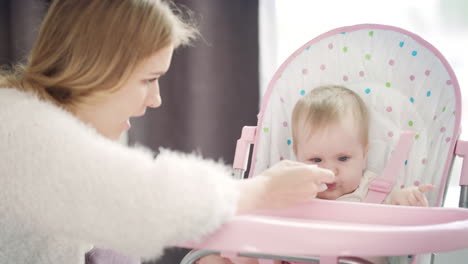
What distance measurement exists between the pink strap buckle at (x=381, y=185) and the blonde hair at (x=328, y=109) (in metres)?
0.09

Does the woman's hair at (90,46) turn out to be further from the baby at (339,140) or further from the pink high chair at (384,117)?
the baby at (339,140)

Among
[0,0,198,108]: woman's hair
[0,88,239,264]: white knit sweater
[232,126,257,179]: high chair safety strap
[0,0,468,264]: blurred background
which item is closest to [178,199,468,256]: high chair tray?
[0,88,239,264]: white knit sweater

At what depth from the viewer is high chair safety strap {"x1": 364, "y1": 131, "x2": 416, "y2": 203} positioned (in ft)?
3.35

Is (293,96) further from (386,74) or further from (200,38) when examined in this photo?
(200,38)

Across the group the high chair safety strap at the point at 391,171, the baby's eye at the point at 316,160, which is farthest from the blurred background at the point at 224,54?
the baby's eye at the point at 316,160

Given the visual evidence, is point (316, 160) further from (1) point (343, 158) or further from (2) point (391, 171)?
(2) point (391, 171)

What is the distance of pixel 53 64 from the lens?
74 centimetres

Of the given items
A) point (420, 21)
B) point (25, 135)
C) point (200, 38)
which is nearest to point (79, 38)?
point (25, 135)

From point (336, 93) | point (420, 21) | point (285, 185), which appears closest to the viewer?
point (285, 185)

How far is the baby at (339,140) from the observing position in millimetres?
1027

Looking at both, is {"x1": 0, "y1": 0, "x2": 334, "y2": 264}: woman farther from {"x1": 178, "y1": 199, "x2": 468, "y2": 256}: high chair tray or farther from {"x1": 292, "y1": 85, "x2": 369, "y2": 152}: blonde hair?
{"x1": 292, "y1": 85, "x2": 369, "y2": 152}: blonde hair

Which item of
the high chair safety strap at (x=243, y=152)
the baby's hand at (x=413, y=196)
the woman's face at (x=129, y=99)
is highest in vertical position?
the woman's face at (x=129, y=99)

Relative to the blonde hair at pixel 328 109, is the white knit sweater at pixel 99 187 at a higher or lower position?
lower

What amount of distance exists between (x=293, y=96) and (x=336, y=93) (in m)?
0.11
